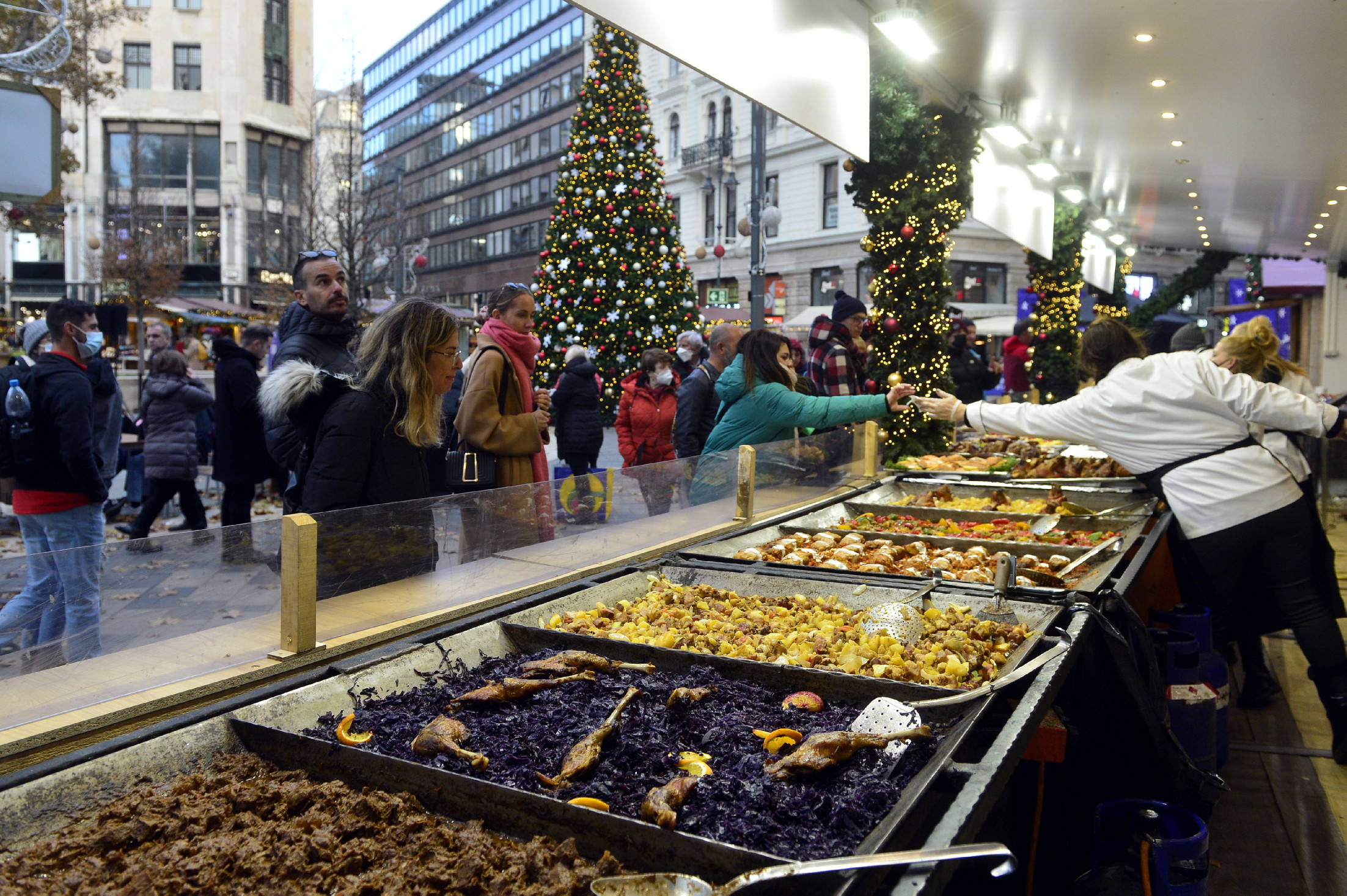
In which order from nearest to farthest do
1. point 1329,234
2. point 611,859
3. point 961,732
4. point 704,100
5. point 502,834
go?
1. point 611,859
2. point 502,834
3. point 961,732
4. point 1329,234
5. point 704,100

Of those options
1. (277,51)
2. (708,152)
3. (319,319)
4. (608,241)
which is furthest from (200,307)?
(319,319)

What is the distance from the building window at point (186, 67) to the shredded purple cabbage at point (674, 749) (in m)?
42.8

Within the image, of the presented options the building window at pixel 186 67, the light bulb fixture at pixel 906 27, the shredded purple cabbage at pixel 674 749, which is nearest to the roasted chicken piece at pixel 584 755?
the shredded purple cabbage at pixel 674 749

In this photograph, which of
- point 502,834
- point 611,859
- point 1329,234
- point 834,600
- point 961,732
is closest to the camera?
point 611,859

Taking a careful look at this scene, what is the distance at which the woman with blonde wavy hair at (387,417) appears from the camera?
9.43ft

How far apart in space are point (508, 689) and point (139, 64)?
4428cm

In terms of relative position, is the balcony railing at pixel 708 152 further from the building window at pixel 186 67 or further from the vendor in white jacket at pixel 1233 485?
the vendor in white jacket at pixel 1233 485

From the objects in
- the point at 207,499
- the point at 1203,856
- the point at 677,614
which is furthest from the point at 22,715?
the point at 207,499

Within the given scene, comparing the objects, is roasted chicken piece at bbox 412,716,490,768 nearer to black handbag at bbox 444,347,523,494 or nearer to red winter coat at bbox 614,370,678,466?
black handbag at bbox 444,347,523,494

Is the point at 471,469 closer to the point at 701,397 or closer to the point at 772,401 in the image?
the point at 772,401

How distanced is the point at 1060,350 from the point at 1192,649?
43.6 ft

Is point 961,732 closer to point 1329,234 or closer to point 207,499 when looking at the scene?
point 207,499

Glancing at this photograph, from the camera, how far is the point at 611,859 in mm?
1436

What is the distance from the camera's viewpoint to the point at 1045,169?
1086 cm
